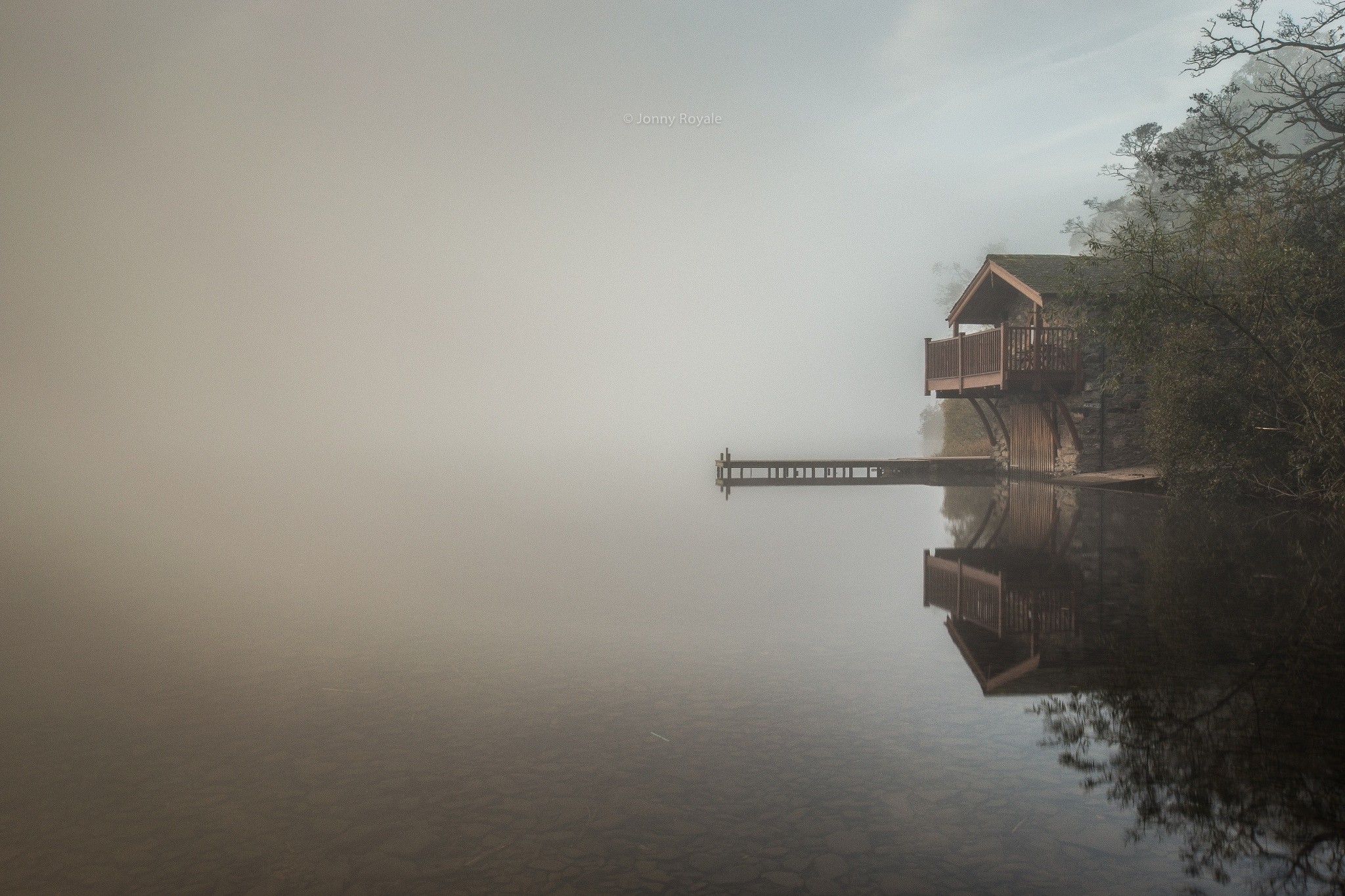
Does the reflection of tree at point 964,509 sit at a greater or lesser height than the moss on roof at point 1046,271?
lesser

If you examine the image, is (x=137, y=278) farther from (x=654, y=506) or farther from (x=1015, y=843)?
(x=1015, y=843)

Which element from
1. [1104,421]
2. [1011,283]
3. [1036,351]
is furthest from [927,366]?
[1104,421]

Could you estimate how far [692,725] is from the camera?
25.0 ft

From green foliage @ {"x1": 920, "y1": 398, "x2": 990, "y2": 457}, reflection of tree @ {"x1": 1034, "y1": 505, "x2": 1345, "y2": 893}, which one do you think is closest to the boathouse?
green foliage @ {"x1": 920, "y1": 398, "x2": 990, "y2": 457}

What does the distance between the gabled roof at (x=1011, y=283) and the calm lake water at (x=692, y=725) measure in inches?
574

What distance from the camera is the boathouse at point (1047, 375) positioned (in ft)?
97.1

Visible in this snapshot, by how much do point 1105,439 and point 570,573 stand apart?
20.3 meters

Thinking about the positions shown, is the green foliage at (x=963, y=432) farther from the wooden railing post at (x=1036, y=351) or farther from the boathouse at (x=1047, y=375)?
the wooden railing post at (x=1036, y=351)

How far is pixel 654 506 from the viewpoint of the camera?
30484mm

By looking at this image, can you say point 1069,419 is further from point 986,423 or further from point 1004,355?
point 986,423

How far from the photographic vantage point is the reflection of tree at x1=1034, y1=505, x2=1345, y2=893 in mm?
5172

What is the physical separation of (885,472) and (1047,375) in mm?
13498

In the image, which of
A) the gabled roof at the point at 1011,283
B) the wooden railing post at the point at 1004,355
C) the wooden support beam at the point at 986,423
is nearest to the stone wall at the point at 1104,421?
the gabled roof at the point at 1011,283

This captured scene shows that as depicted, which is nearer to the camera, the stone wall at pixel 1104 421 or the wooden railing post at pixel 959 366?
the stone wall at pixel 1104 421
